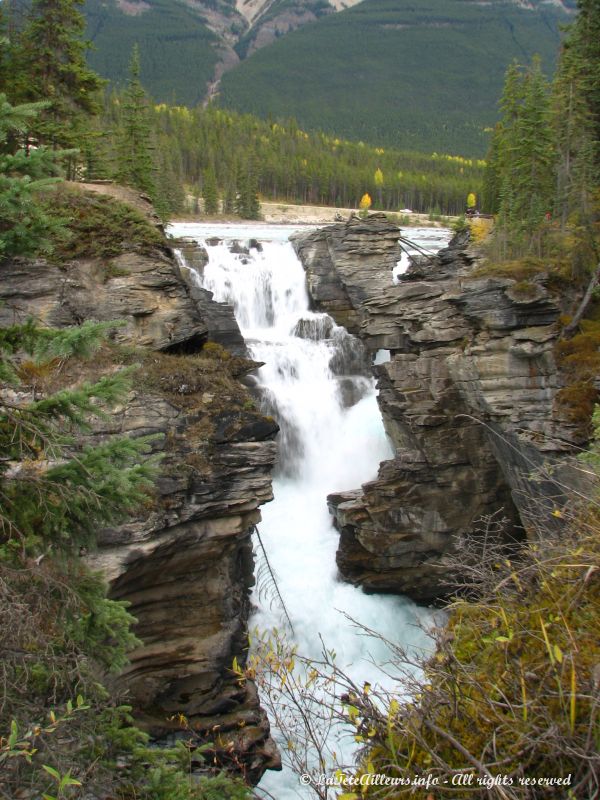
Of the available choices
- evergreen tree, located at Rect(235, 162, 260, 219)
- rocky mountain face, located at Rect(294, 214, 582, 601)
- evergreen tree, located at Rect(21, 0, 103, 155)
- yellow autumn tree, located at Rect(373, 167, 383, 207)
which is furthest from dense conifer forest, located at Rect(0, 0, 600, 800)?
yellow autumn tree, located at Rect(373, 167, 383, 207)

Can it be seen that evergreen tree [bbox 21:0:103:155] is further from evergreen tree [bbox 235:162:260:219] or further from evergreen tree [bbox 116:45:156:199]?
evergreen tree [bbox 235:162:260:219]

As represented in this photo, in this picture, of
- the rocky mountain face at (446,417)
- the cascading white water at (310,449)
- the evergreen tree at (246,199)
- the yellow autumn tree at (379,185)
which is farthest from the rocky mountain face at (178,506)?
the yellow autumn tree at (379,185)

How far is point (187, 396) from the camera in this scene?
43.6 ft

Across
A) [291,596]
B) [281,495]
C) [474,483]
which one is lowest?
[291,596]

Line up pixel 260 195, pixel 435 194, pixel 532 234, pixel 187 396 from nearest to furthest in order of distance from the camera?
1. pixel 187 396
2. pixel 532 234
3. pixel 260 195
4. pixel 435 194

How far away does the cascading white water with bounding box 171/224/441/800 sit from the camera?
16328 millimetres

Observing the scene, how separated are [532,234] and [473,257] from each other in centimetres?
291

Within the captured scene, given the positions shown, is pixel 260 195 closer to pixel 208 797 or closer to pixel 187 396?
pixel 187 396

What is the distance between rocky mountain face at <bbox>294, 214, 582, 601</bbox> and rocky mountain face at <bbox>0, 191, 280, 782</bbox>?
602cm

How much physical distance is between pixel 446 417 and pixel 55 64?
17482 millimetres

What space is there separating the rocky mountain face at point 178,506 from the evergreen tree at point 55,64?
7.68 m

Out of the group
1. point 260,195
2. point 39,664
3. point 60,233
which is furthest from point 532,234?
point 260,195

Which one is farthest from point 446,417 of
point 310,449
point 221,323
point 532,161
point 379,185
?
point 379,185

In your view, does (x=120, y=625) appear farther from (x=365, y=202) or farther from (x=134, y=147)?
(x=365, y=202)
